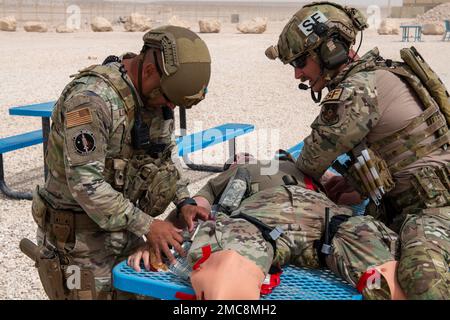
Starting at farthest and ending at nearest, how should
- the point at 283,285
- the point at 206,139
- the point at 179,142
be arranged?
the point at 206,139 → the point at 179,142 → the point at 283,285

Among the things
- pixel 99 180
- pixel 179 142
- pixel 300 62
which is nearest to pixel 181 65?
pixel 99 180

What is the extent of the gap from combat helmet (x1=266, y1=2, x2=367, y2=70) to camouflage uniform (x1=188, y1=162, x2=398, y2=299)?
25.9 inches

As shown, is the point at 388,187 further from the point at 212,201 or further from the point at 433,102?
the point at 212,201

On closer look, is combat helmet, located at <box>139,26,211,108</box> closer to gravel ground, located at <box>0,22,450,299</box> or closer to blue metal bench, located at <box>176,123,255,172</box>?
gravel ground, located at <box>0,22,450,299</box>

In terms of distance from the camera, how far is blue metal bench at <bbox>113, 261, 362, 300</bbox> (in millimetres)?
2453

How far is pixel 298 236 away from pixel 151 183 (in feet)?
2.48

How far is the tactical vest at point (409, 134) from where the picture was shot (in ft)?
Result: 9.13

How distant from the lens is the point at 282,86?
13.1 meters

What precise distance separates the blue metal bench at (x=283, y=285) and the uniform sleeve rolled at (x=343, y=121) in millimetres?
557

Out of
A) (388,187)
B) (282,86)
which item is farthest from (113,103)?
(282,86)

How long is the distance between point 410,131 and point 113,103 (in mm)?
1294

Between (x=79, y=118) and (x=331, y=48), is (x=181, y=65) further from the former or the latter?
(x=331, y=48)

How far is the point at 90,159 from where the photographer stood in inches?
102

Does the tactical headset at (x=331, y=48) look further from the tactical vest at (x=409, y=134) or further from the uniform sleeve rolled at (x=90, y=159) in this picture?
the uniform sleeve rolled at (x=90, y=159)
